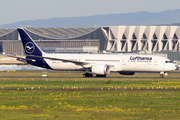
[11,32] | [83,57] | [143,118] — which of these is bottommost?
[143,118]

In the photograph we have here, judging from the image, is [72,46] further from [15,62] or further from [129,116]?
[129,116]

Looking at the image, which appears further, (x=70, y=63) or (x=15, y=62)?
(x=15, y=62)

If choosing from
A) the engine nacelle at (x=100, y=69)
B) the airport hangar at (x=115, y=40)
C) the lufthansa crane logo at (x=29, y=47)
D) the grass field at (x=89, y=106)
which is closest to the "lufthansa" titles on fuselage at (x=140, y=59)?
the engine nacelle at (x=100, y=69)

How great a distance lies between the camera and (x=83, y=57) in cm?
5947

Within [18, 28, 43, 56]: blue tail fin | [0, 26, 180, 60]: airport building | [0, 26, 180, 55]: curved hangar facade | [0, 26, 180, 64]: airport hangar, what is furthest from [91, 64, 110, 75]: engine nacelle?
[0, 26, 180, 55]: curved hangar facade

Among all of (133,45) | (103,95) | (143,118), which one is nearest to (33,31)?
(133,45)

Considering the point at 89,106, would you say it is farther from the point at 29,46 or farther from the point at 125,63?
the point at 29,46

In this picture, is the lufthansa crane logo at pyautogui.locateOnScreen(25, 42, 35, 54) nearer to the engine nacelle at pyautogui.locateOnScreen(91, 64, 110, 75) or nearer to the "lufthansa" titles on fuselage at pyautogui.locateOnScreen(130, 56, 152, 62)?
the engine nacelle at pyautogui.locateOnScreen(91, 64, 110, 75)

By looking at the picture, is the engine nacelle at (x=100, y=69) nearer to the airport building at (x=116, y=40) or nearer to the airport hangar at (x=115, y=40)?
the airport hangar at (x=115, y=40)

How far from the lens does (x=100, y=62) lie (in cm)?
5822

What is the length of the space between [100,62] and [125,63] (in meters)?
4.18

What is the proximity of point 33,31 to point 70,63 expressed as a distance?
11390cm

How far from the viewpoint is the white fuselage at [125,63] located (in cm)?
5598

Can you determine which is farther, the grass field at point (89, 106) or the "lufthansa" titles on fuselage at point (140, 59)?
the "lufthansa" titles on fuselage at point (140, 59)
